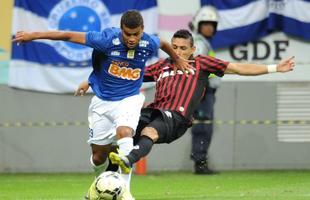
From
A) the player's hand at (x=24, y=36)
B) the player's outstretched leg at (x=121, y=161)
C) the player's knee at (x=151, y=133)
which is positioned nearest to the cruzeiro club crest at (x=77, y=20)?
the player's knee at (x=151, y=133)

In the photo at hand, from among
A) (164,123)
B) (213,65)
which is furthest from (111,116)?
(213,65)

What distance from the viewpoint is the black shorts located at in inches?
413

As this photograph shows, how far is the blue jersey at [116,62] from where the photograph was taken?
1037cm

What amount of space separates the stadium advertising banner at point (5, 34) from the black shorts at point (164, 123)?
597 cm

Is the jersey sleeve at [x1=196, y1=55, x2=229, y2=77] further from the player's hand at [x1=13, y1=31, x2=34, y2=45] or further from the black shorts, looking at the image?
the player's hand at [x1=13, y1=31, x2=34, y2=45]

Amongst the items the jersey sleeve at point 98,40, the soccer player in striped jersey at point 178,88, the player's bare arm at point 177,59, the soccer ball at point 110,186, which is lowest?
the soccer ball at point 110,186

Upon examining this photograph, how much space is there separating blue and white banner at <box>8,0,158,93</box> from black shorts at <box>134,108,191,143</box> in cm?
553

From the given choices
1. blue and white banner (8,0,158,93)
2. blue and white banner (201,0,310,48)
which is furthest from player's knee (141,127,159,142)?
blue and white banner (201,0,310,48)

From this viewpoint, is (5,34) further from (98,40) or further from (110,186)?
(110,186)

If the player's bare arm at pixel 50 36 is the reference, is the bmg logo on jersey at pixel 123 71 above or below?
below

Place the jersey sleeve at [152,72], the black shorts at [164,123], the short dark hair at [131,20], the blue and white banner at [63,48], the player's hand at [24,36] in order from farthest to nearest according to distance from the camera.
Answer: the blue and white banner at [63,48] → the jersey sleeve at [152,72] → the black shorts at [164,123] → the short dark hair at [131,20] → the player's hand at [24,36]

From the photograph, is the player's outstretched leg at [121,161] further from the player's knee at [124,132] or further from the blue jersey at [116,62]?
the blue jersey at [116,62]

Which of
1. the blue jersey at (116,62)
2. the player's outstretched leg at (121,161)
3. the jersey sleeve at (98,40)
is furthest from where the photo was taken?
the blue jersey at (116,62)

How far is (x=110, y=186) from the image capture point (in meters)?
9.45
